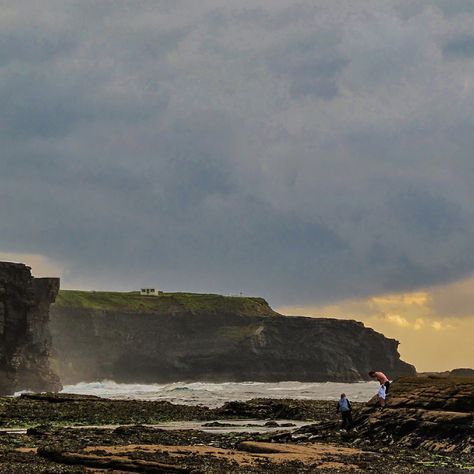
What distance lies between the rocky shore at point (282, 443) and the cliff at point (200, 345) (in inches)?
4938

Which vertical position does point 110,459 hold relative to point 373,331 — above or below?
below

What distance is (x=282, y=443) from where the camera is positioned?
28688 millimetres

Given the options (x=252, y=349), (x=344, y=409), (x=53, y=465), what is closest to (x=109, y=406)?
(x=344, y=409)

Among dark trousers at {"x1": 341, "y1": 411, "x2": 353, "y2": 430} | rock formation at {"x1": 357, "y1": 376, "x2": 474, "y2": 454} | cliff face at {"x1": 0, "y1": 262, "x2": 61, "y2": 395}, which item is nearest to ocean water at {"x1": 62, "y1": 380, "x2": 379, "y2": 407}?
cliff face at {"x1": 0, "y1": 262, "x2": 61, "y2": 395}

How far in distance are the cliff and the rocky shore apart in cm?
12543

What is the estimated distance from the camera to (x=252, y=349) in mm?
174625

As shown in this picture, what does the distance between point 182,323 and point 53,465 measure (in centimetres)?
16438

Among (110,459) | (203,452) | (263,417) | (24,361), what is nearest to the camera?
(110,459)

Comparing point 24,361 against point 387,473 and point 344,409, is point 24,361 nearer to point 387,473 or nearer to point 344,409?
Answer: point 344,409

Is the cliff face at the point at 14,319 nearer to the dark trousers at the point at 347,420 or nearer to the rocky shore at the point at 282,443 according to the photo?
the rocky shore at the point at 282,443

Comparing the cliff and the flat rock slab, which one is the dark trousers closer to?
the flat rock slab

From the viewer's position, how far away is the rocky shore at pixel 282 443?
883 inches

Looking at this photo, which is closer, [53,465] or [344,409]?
→ [53,465]

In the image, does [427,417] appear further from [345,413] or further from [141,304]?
[141,304]
